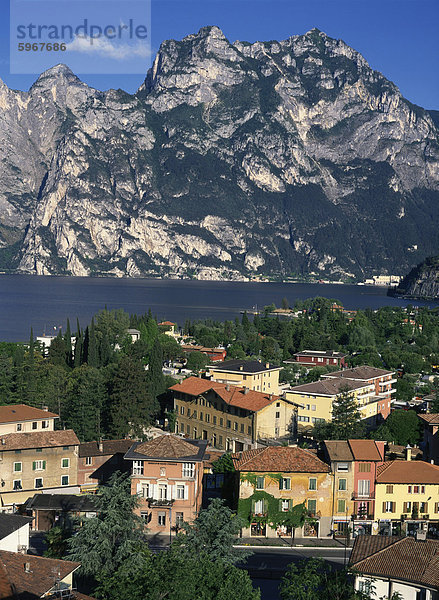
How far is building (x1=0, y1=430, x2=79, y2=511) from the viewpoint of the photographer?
4509cm

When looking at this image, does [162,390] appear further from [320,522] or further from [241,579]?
[241,579]

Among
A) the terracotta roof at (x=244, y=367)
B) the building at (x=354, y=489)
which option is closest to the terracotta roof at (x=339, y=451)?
the building at (x=354, y=489)

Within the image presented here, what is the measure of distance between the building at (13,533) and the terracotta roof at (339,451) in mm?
17086

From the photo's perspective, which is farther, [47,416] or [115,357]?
[115,357]

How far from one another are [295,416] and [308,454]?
753 inches

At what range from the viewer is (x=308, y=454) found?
42.3 meters

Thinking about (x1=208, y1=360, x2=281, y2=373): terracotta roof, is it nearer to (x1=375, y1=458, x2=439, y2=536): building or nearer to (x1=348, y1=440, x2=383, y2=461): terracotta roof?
(x1=348, y1=440, x2=383, y2=461): terracotta roof

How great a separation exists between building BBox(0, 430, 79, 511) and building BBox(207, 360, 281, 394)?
26336 millimetres

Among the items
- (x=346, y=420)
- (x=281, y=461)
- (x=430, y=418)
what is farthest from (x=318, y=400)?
(x=281, y=461)

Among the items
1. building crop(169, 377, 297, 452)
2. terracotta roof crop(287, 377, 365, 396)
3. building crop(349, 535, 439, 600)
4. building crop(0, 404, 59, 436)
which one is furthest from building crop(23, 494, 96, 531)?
terracotta roof crop(287, 377, 365, 396)

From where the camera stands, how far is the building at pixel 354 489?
41344 mm

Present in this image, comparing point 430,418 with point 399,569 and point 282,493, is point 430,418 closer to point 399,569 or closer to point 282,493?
point 282,493

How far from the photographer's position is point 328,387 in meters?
67.1

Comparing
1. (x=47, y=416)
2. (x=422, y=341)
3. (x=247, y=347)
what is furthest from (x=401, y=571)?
(x=422, y=341)
